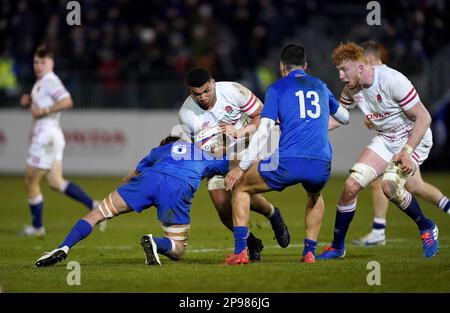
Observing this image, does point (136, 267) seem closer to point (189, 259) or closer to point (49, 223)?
point (189, 259)

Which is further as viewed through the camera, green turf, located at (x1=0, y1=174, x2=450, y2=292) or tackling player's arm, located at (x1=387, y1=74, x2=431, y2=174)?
tackling player's arm, located at (x1=387, y1=74, x2=431, y2=174)

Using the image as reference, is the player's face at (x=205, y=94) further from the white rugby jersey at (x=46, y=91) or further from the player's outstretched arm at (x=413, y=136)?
the white rugby jersey at (x=46, y=91)

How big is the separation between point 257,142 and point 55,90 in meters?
5.55

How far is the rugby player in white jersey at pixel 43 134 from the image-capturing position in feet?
44.7

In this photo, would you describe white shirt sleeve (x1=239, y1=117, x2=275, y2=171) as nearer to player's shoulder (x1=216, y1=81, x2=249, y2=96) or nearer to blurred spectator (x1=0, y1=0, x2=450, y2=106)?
player's shoulder (x1=216, y1=81, x2=249, y2=96)

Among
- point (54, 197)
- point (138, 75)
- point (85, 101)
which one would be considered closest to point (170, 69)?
point (138, 75)

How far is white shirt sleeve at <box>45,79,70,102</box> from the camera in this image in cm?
1369

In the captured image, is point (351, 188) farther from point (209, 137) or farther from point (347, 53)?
point (209, 137)

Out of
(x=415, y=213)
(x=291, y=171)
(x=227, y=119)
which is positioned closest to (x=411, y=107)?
(x=415, y=213)

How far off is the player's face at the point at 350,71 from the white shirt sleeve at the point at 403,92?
0.37m

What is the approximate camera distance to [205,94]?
948cm

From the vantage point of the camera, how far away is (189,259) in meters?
10.1

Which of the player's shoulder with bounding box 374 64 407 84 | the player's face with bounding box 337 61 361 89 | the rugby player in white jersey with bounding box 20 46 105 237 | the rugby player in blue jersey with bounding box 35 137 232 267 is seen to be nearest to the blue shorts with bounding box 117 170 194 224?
the rugby player in blue jersey with bounding box 35 137 232 267

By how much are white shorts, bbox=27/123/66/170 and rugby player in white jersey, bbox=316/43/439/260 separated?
5180 millimetres
